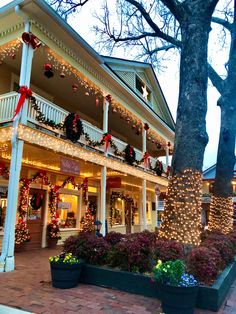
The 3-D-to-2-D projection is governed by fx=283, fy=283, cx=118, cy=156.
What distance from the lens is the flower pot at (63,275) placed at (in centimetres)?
518

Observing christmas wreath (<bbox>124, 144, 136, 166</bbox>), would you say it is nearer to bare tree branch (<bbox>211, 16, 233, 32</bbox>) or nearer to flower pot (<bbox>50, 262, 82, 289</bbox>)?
bare tree branch (<bbox>211, 16, 233, 32</bbox>)

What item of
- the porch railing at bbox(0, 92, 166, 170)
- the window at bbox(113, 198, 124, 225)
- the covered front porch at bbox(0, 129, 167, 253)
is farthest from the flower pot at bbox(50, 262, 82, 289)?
the window at bbox(113, 198, 124, 225)

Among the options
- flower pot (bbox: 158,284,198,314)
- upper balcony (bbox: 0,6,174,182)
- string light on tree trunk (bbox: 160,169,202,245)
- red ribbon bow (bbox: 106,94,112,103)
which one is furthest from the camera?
red ribbon bow (bbox: 106,94,112,103)

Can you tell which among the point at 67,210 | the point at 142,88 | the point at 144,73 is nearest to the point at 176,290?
the point at 67,210

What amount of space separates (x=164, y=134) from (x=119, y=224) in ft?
21.3

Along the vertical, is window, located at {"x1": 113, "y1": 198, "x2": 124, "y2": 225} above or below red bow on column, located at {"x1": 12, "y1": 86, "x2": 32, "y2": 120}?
below

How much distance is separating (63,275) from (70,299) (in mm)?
641

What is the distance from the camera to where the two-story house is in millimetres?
7340

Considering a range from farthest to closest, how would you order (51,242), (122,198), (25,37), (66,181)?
(122,198), (66,181), (51,242), (25,37)

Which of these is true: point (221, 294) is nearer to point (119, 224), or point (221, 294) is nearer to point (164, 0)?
point (164, 0)

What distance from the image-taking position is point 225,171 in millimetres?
10297

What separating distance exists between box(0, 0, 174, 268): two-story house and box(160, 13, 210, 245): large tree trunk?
3512mm

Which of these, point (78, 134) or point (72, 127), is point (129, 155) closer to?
point (78, 134)

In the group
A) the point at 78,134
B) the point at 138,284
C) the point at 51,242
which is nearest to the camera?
the point at 138,284
